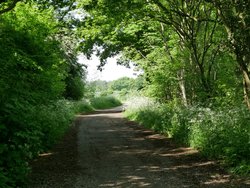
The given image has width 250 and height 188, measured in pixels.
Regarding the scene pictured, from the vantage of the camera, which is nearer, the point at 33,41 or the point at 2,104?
the point at 2,104

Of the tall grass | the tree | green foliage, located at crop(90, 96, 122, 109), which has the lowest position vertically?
the tall grass

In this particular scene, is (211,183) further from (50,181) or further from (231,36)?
(231,36)

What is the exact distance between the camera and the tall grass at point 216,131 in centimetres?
934

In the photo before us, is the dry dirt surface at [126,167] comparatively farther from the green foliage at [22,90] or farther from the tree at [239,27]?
the tree at [239,27]

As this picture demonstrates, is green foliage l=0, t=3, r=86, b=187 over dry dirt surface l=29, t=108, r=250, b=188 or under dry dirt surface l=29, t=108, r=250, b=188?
over

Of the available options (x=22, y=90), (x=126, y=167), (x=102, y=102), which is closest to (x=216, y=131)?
(x=126, y=167)

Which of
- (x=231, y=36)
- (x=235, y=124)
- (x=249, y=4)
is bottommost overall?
(x=235, y=124)

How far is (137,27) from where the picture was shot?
18359 mm

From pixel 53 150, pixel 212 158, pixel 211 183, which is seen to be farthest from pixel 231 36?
pixel 53 150

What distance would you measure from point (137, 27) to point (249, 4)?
8762mm

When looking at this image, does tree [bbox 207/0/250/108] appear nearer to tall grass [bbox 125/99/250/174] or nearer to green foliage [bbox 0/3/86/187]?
tall grass [bbox 125/99/250/174]

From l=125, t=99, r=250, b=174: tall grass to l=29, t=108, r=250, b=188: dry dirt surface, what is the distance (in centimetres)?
38

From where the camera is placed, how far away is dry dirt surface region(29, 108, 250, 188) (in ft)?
27.2

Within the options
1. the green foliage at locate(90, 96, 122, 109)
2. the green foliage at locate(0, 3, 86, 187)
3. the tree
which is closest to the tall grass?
the tree
